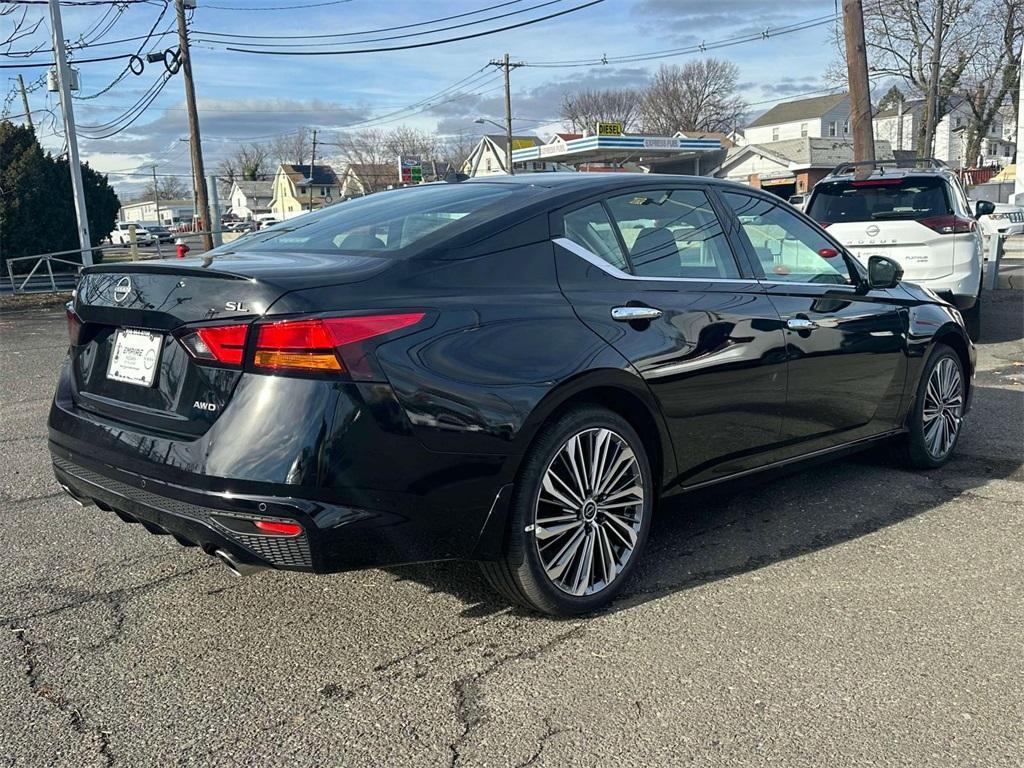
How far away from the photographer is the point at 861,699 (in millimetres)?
2785

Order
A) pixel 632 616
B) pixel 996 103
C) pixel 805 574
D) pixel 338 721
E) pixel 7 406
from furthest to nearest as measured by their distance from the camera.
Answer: pixel 996 103 → pixel 7 406 → pixel 805 574 → pixel 632 616 → pixel 338 721

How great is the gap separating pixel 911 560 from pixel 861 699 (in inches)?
49.7

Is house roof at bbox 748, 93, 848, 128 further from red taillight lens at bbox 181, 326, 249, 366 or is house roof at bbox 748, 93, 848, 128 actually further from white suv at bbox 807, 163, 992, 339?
red taillight lens at bbox 181, 326, 249, 366

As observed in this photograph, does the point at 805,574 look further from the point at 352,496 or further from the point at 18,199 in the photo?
the point at 18,199

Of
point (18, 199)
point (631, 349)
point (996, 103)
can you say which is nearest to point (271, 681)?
point (631, 349)

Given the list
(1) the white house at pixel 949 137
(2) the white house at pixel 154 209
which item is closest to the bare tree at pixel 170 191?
(2) the white house at pixel 154 209

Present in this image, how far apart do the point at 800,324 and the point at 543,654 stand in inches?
77.3

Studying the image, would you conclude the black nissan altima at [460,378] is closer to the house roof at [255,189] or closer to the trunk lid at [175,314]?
the trunk lid at [175,314]

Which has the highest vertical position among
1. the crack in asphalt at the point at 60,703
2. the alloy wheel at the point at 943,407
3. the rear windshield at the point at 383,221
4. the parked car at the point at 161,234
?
the rear windshield at the point at 383,221

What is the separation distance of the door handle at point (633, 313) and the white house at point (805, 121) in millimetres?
77782

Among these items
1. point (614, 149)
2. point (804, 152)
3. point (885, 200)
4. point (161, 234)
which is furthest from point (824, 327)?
point (161, 234)

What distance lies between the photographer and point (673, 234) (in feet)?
12.6

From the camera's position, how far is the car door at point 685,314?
135 inches

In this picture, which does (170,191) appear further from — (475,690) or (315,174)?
(475,690)
